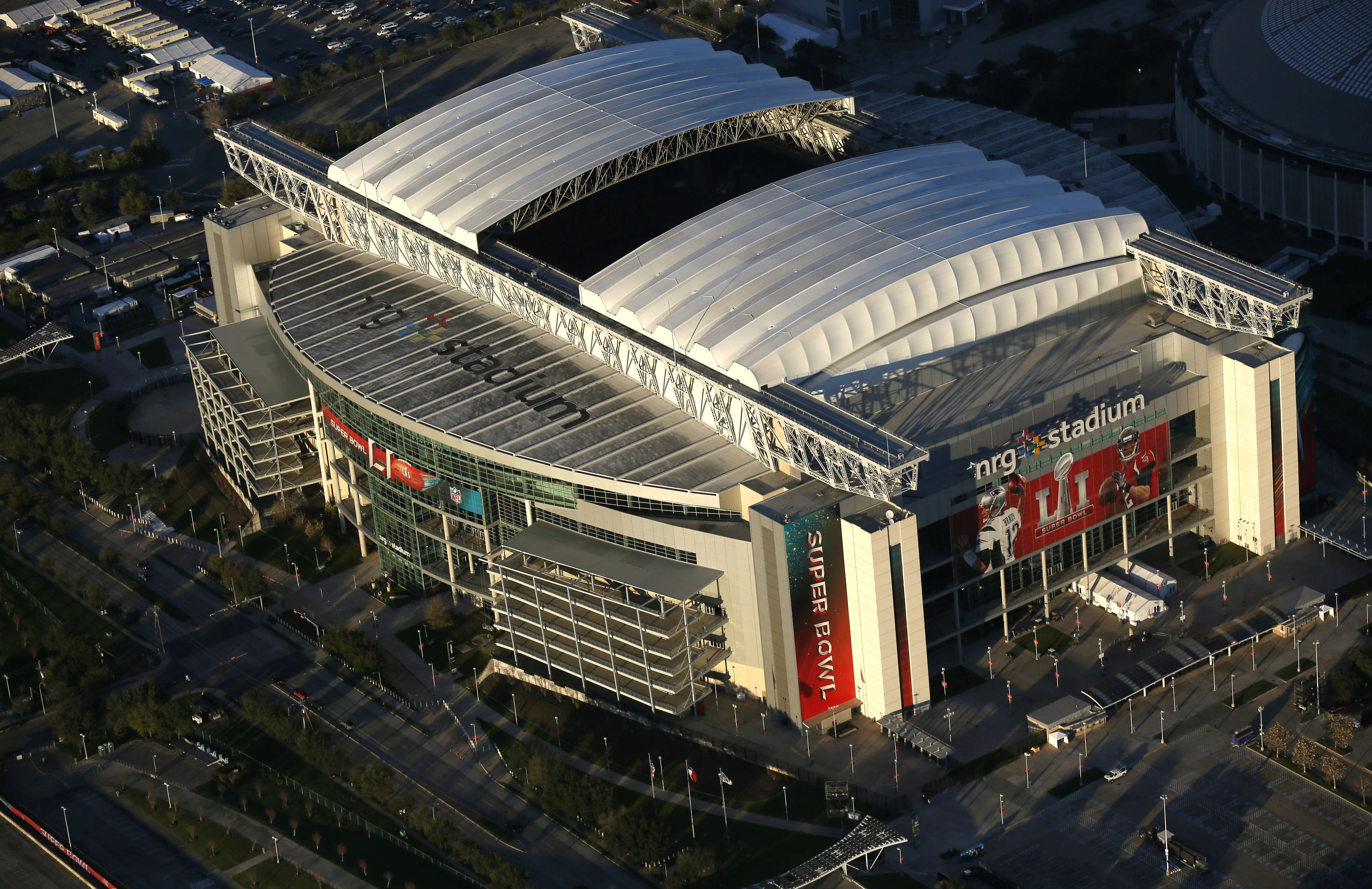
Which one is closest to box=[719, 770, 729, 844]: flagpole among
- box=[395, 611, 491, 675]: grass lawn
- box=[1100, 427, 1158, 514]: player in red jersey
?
box=[395, 611, 491, 675]: grass lawn

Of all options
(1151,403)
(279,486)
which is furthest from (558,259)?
(1151,403)

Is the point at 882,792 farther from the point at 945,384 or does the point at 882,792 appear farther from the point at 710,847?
the point at 945,384

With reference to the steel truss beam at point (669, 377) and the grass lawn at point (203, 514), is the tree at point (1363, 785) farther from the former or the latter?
the grass lawn at point (203, 514)

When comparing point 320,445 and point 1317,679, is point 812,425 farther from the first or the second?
point 320,445

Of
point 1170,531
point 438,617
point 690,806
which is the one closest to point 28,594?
point 438,617

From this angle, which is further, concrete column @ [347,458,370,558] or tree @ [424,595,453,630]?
concrete column @ [347,458,370,558]

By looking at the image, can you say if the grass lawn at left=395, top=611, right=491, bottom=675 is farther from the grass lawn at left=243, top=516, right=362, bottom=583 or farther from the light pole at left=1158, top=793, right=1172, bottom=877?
the light pole at left=1158, top=793, right=1172, bottom=877
